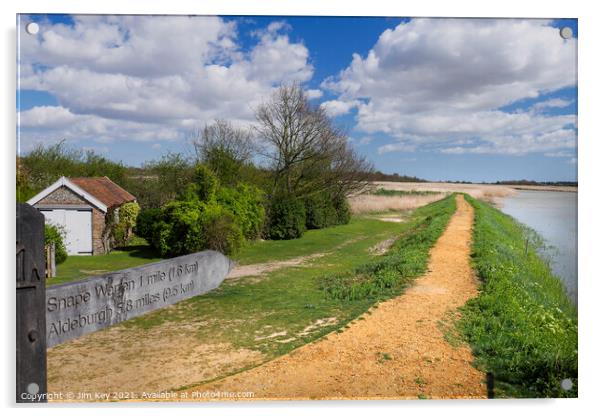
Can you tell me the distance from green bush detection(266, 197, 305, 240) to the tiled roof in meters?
3.66

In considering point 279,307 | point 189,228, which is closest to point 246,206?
point 189,228

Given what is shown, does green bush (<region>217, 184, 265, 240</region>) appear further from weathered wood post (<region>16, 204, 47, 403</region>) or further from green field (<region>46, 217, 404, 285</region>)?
weathered wood post (<region>16, 204, 47, 403</region>)

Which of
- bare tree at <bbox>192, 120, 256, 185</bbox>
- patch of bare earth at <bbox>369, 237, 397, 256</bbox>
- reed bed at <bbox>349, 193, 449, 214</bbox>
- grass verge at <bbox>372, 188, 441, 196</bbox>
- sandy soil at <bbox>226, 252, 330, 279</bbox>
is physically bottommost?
sandy soil at <bbox>226, 252, 330, 279</bbox>

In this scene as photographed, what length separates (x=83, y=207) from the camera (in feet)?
16.1

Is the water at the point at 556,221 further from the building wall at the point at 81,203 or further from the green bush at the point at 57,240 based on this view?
the green bush at the point at 57,240

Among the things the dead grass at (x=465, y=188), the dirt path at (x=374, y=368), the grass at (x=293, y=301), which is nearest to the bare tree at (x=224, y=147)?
the grass at (x=293, y=301)

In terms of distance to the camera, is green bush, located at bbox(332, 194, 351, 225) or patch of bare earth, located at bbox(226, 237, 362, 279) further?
green bush, located at bbox(332, 194, 351, 225)

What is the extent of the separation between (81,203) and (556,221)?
5659 mm

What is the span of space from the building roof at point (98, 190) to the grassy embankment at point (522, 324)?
172 inches

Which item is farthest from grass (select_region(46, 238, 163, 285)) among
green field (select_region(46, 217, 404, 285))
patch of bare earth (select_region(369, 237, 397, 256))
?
patch of bare earth (select_region(369, 237, 397, 256))

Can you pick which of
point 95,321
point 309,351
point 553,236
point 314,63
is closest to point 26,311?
point 95,321

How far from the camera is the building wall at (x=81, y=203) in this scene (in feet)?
16.3

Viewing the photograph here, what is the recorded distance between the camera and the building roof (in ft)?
16.9

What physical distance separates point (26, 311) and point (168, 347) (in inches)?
59.4
